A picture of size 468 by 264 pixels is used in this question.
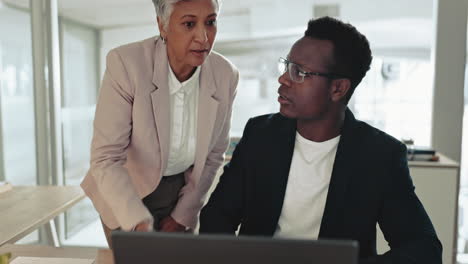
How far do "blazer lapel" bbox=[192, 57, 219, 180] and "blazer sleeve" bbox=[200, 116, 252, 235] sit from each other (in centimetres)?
11

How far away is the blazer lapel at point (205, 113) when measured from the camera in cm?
165

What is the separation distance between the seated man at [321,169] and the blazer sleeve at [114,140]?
0.30m

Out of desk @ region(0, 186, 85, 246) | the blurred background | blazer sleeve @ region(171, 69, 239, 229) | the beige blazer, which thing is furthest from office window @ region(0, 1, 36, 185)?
blazer sleeve @ region(171, 69, 239, 229)

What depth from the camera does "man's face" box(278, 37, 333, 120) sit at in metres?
1.49

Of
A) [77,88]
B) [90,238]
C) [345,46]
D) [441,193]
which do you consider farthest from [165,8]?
[90,238]

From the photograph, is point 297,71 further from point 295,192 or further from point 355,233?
point 355,233

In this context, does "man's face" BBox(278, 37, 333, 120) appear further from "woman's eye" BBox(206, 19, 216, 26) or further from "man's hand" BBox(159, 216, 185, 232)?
"man's hand" BBox(159, 216, 185, 232)

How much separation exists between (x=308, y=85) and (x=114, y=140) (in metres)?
0.68

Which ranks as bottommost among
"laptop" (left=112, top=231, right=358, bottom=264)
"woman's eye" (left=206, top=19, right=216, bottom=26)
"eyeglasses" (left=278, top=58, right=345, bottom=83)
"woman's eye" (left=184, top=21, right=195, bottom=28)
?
"laptop" (left=112, top=231, right=358, bottom=264)

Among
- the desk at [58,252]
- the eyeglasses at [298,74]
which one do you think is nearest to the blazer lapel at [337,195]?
the eyeglasses at [298,74]

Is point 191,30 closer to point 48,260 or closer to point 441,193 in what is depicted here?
point 48,260

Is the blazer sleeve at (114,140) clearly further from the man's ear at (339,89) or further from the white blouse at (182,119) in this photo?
the man's ear at (339,89)

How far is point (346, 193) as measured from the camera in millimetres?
1479

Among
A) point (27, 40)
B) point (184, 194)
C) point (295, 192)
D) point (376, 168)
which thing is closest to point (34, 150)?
point (27, 40)
